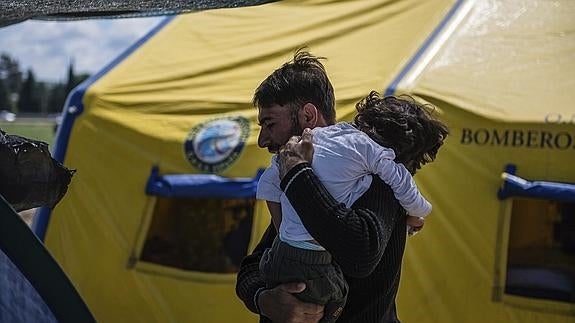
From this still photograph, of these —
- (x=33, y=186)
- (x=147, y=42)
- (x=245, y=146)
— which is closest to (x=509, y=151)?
(x=245, y=146)

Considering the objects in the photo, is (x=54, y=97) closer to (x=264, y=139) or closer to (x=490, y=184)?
(x=490, y=184)

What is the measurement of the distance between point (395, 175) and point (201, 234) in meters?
3.22

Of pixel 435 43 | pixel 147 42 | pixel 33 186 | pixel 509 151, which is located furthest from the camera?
pixel 147 42

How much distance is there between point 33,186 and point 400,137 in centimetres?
65

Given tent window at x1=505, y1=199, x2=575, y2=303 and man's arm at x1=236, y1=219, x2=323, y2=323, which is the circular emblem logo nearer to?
tent window at x1=505, y1=199, x2=575, y2=303

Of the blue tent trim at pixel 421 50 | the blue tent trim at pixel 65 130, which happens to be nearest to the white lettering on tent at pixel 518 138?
the blue tent trim at pixel 421 50

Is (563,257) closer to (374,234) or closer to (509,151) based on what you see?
(509,151)

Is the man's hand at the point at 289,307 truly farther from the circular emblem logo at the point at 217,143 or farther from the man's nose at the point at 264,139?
the circular emblem logo at the point at 217,143

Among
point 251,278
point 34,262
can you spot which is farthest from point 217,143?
→ point 34,262

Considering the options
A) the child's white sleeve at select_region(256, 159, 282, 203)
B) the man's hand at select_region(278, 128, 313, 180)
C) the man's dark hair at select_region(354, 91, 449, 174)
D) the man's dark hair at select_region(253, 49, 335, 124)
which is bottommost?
the child's white sleeve at select_region(256, 159, 282, 203)

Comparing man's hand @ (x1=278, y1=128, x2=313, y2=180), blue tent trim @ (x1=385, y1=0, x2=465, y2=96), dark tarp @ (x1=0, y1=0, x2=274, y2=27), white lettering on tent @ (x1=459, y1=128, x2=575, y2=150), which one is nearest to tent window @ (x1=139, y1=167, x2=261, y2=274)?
blue tent trim @ (x1=385, y1=0, x2=465, y2=96)

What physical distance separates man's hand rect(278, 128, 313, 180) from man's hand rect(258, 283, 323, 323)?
0.69 ft

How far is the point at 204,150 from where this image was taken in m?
4.22

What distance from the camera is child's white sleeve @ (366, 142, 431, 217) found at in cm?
154
